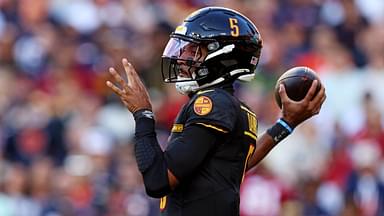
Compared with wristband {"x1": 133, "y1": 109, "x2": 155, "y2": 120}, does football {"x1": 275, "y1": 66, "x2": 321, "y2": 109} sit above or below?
above

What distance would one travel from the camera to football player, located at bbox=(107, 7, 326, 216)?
4992 millimetres

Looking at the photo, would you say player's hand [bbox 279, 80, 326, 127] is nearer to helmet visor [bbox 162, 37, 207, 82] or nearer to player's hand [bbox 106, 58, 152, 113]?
helmet visor [bbox 162, 37, 207, 82]

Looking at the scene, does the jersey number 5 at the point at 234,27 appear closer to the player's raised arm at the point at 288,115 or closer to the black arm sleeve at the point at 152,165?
the player's raised arm at the point at 288,115

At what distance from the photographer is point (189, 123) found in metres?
5.04

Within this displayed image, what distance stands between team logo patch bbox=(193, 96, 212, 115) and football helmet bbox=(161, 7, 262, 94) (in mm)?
171

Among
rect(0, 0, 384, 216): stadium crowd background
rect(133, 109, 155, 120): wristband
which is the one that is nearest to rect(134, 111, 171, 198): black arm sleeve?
rect(133, 109, 155, 120): wristband

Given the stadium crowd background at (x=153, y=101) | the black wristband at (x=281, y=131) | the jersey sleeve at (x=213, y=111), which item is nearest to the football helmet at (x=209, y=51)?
the jersey sleeve at (x=213, y=111)

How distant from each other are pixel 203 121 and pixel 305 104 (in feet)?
2.51

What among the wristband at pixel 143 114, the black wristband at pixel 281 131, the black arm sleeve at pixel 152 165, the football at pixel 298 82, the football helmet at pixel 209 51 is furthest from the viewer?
the black wristband at pixel 281 131

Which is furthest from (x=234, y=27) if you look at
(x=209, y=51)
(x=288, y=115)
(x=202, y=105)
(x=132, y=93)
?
(x=288, y=115)

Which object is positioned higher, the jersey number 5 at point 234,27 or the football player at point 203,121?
Result: the jersey number 5 at point 234,27

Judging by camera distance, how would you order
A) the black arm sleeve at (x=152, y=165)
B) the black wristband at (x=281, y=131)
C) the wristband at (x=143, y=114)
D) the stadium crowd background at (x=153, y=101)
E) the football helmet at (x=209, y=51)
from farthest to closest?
1. the stadium crowd background at (x=153, y=101)
2. the black wristband at (x=281, y=131)
3. the football helmet at (x=209, y=51)
4. the wristband at (x=143, y=114)
5. the black arm sleeve at (x=152, y=165)

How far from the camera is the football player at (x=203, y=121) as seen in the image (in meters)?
4.99

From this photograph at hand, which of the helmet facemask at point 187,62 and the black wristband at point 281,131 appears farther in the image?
the black wristband at point 281,131
